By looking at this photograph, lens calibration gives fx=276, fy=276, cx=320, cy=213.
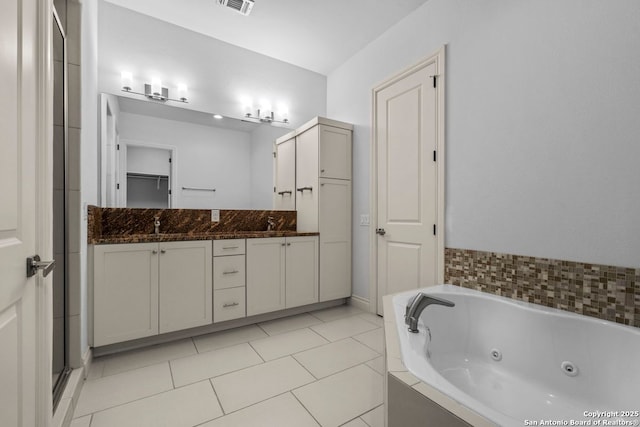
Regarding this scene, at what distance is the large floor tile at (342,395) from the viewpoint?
1.38 meters

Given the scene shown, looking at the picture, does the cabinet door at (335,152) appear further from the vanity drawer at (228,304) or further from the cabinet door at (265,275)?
the vanity drawer at (228,304)

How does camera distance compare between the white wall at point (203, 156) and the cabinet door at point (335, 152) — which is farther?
the cabinet door at point (335, 152)

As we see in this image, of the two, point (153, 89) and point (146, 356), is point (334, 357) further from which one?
point (153, 89)

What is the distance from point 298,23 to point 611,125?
2.46 meters

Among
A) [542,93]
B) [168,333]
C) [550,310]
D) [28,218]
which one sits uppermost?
[542,93]

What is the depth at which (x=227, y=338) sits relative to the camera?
2258mm

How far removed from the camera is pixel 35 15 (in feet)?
2.72

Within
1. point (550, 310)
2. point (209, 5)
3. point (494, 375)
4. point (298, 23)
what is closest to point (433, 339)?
point (494, 375)

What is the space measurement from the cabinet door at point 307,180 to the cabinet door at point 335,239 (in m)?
0.10

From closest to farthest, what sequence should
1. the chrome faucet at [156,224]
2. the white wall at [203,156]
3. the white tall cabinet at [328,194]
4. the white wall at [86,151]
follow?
1. the white wall at [86,151]
2. the chrome faucet at [156,224]
3. the white wall at [203,156]
4. the white tall cabinet at [328,194]

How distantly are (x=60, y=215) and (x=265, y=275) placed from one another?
148 centimetres

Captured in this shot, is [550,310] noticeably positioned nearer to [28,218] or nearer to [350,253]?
[350,253]

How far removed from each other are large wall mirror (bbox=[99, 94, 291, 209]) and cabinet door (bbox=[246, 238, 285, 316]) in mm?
629

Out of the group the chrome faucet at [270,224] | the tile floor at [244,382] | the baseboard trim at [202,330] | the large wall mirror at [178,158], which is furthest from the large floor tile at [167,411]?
the chrome faucet at [270,224]
